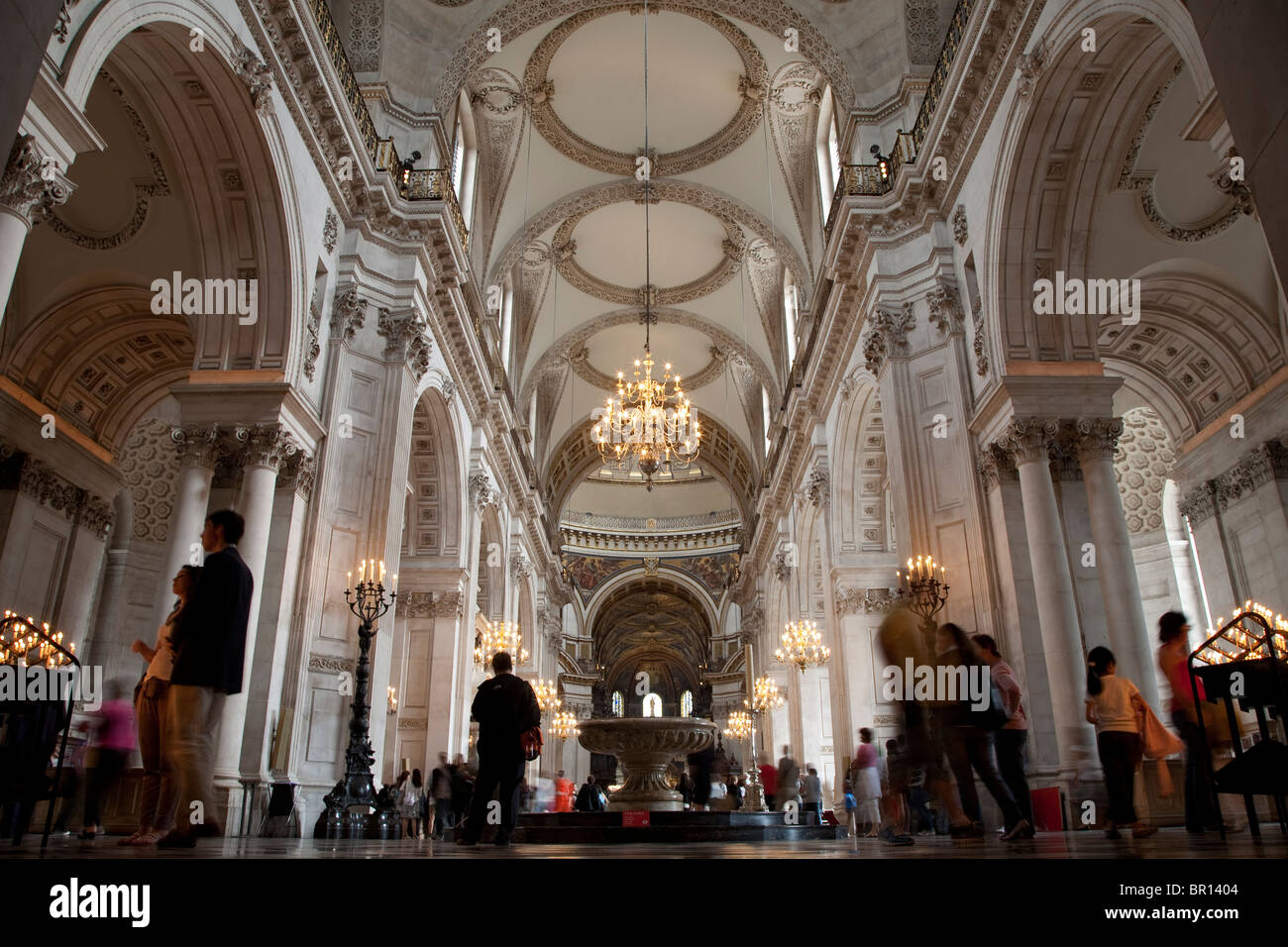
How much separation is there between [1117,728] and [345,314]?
33.2 ft

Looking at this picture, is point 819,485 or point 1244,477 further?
point 819,485

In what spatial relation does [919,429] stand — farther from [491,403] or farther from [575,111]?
[575,111]

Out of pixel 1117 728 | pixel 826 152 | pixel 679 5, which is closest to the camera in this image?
pixel 1117 728

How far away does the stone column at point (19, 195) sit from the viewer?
581cm

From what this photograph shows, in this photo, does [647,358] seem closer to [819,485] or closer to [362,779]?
[819,485]

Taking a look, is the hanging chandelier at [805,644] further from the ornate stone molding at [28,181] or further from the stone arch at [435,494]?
the ornate stone molding at [28,181]

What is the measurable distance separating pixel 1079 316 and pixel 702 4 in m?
9.60

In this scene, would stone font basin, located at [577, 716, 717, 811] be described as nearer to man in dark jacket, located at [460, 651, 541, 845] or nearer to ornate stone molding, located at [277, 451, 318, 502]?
man in dark jacket, located at [460, 651, 541, 845]

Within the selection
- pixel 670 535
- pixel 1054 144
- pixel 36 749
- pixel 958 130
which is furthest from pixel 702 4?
pixel 670 535

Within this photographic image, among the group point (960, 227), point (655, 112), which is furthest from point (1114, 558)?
point (655, 112)

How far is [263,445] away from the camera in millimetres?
9945

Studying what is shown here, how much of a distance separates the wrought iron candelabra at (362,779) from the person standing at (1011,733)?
6.78m

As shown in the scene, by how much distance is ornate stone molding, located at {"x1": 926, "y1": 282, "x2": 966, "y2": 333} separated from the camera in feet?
37.8

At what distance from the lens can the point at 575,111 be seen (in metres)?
19.8
